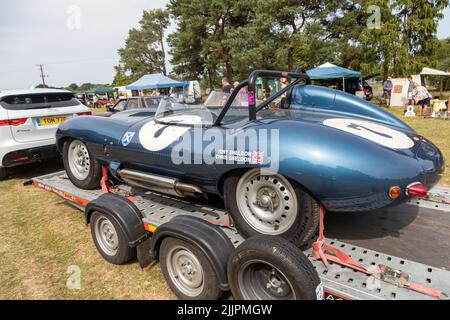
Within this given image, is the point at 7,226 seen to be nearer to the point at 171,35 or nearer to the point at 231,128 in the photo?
the point at 231,128

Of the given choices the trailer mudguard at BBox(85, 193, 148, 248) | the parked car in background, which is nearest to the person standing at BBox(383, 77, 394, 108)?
the parked car in background

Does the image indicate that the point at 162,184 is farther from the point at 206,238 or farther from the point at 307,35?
the point at 307,35

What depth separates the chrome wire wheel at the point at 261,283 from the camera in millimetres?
2031

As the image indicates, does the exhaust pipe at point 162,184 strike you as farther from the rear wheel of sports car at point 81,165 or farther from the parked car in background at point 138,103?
the parked car in background at point 138,103

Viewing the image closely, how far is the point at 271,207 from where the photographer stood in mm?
2385

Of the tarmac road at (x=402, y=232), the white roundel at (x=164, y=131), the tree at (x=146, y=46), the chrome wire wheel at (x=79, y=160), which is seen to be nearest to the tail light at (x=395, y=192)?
the tarmac road at (x=402, y=232)

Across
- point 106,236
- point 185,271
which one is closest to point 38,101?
point 106,236

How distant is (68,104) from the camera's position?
20.8 ft

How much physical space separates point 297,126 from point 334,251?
0.92m

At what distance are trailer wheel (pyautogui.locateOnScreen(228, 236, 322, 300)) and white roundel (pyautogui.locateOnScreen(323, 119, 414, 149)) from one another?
93 centimetres

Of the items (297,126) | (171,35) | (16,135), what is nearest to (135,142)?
(297,126)

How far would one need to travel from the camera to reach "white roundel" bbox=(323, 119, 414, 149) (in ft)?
7.11

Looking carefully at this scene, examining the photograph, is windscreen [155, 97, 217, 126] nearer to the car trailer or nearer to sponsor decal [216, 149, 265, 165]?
sponsor decal [216, 149, 265, 165]

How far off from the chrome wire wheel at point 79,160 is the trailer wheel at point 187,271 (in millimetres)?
2016
